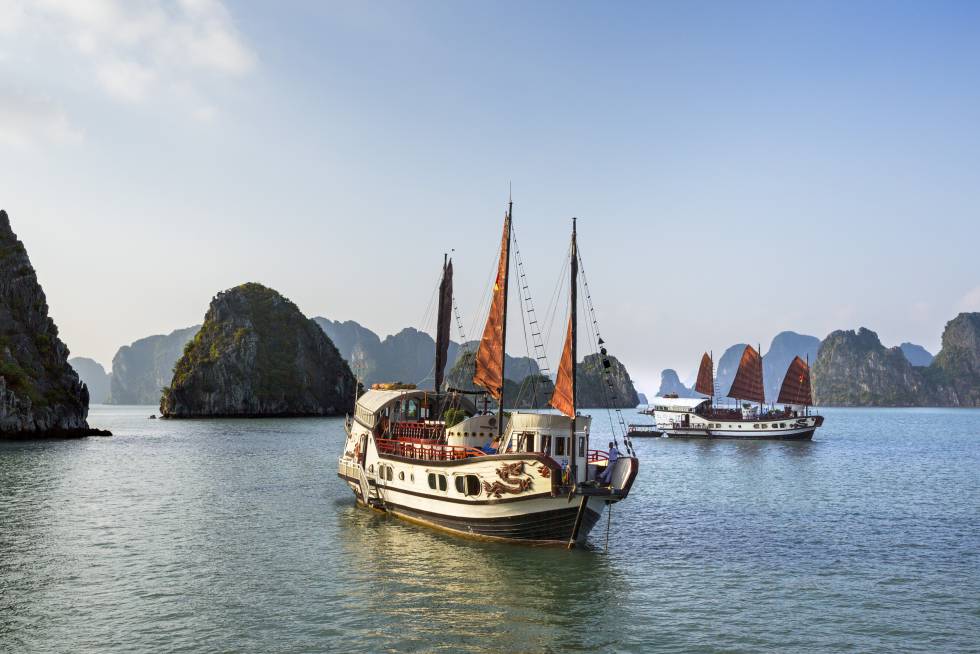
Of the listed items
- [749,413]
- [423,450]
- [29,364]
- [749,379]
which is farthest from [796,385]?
[29,364]

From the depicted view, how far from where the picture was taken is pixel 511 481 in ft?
93.6

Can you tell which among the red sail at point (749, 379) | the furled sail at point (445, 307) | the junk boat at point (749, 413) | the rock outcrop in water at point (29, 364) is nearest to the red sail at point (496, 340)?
the furled sail at point (445, 307)

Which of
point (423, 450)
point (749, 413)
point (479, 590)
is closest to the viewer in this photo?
point (479, 590)

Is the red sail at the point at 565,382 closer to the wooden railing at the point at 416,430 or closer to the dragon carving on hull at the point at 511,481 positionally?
the dragon carving on hull at the point at 511,481

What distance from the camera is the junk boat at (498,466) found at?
92.9 feet

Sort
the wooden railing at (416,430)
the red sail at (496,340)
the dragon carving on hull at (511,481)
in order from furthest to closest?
1. the wooden railing at (416,430)
2. the red sail at (496,340)
3. the dragon carving on hull at (511,481)

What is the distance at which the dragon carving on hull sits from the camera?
28.2 meters

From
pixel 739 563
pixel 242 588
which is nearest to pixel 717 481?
pixel 739 563

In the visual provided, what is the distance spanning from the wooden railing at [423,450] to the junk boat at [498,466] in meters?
0.05

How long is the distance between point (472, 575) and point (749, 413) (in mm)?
98199

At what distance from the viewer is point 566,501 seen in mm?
28156

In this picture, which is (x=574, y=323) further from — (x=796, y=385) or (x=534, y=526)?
(x=796, y=385)

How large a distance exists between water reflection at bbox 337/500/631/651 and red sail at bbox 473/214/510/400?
7884 millimetres

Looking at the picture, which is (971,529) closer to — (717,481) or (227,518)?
(717,481)
